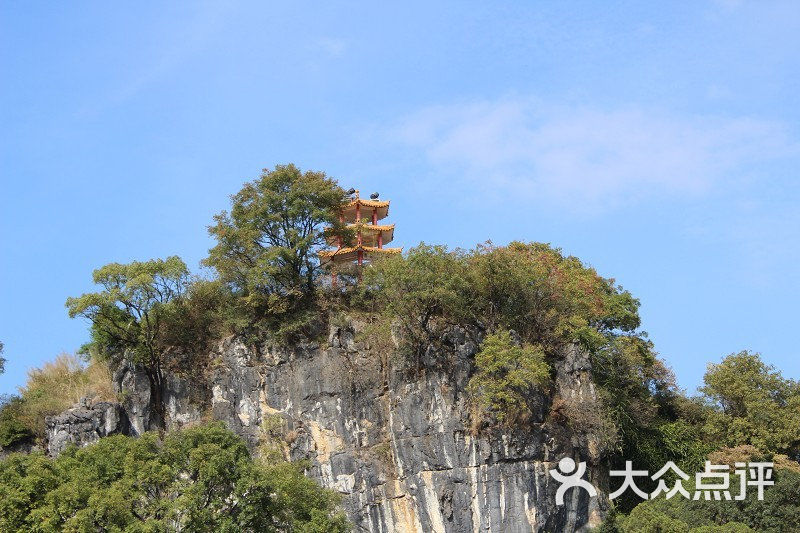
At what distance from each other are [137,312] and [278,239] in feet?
14.2

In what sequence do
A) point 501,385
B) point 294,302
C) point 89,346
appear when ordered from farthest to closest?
point 89,346 → point 294,302 → point 501,385

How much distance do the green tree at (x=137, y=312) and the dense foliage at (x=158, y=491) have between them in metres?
6.99

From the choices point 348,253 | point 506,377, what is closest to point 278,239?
point 348,253

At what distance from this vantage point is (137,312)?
3162 cm

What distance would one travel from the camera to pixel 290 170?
31594 millimetres

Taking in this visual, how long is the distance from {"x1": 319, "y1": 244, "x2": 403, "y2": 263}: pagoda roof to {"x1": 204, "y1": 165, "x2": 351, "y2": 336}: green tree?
6.00 ft

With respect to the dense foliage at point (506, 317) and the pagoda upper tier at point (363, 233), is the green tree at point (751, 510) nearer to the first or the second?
the dense foliage at point (506, 317)

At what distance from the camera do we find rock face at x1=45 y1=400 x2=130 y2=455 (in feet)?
101

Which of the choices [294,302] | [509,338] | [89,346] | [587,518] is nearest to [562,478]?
[587,518]

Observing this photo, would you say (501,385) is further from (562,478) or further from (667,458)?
(667,458)

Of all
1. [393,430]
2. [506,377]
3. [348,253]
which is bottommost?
[393,430]

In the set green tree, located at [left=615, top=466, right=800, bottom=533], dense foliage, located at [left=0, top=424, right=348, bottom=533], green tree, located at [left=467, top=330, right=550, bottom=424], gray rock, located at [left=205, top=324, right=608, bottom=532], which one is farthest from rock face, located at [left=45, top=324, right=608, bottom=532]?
dense foliage, located at [left=0, top=424, right=348, bottom=533]

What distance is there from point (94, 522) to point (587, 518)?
39.7ft

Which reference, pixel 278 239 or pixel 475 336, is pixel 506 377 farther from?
pixel 278 239
